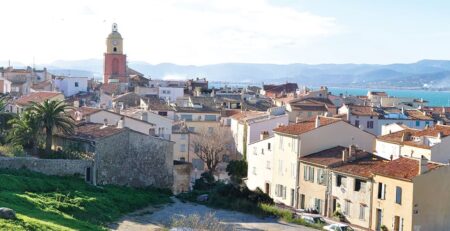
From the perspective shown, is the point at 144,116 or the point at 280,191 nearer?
the point at 280,191

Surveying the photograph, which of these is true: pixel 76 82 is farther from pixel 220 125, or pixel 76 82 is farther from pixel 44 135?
pixel 44 135

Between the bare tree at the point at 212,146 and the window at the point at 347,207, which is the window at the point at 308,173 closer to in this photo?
the window at the point at 347,207

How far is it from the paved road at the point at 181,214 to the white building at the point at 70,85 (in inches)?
2463

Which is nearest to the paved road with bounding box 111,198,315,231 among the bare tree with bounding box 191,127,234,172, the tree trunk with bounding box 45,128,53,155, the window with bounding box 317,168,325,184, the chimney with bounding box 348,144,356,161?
the window with bounding box 317,168,325,184

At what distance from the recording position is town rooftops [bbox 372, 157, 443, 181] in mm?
44906

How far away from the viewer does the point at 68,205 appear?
3888 centimetres

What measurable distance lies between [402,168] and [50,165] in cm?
2250

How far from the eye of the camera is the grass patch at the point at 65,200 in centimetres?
3238

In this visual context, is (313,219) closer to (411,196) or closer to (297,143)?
(411,196)

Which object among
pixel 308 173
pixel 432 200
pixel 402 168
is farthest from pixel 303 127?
pixel 432 200

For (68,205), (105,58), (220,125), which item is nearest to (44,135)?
(68,205)

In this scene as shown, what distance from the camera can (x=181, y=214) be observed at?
43.6 meters

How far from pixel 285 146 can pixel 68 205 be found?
75.3 feet

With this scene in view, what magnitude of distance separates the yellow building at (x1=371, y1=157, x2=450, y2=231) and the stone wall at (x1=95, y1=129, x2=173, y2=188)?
15.5 metres
